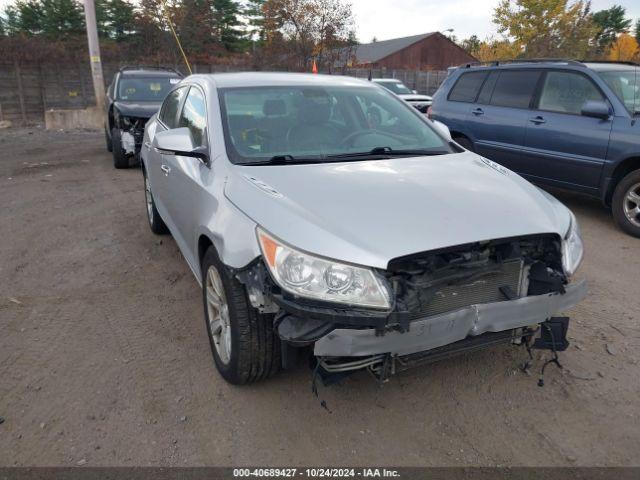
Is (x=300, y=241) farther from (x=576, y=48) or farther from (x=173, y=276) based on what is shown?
(x=576, y=48)

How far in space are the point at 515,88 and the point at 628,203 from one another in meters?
2.14

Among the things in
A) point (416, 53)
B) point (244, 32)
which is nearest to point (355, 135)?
point (244, 32)

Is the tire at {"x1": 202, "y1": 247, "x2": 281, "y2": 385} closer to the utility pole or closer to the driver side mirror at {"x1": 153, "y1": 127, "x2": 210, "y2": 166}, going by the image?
the driver side mirror at {"x1": 153, "y1": 127, "x2": 210, "y2": 166}

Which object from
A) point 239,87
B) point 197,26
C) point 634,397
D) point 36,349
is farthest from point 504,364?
point 197,26

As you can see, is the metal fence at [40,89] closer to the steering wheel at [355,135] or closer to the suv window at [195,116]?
the suv window at [195,116]

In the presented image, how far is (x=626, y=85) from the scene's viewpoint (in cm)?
581

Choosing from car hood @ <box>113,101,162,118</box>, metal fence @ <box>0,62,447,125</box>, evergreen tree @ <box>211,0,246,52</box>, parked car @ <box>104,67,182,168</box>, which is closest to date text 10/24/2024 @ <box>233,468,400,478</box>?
parked car @ <box>104,67,182,168</box>

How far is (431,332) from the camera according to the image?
2289 millimetres

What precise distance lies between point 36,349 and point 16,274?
60.2 inches

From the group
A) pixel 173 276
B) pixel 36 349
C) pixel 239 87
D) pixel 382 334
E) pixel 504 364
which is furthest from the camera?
pixel 173 276

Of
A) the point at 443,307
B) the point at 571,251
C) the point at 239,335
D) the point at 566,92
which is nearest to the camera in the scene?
the point at 443,307

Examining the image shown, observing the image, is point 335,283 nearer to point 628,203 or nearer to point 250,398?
point 250,398

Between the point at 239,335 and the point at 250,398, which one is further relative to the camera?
the point at 250,398

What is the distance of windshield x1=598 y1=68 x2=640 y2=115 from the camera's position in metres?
5.62
